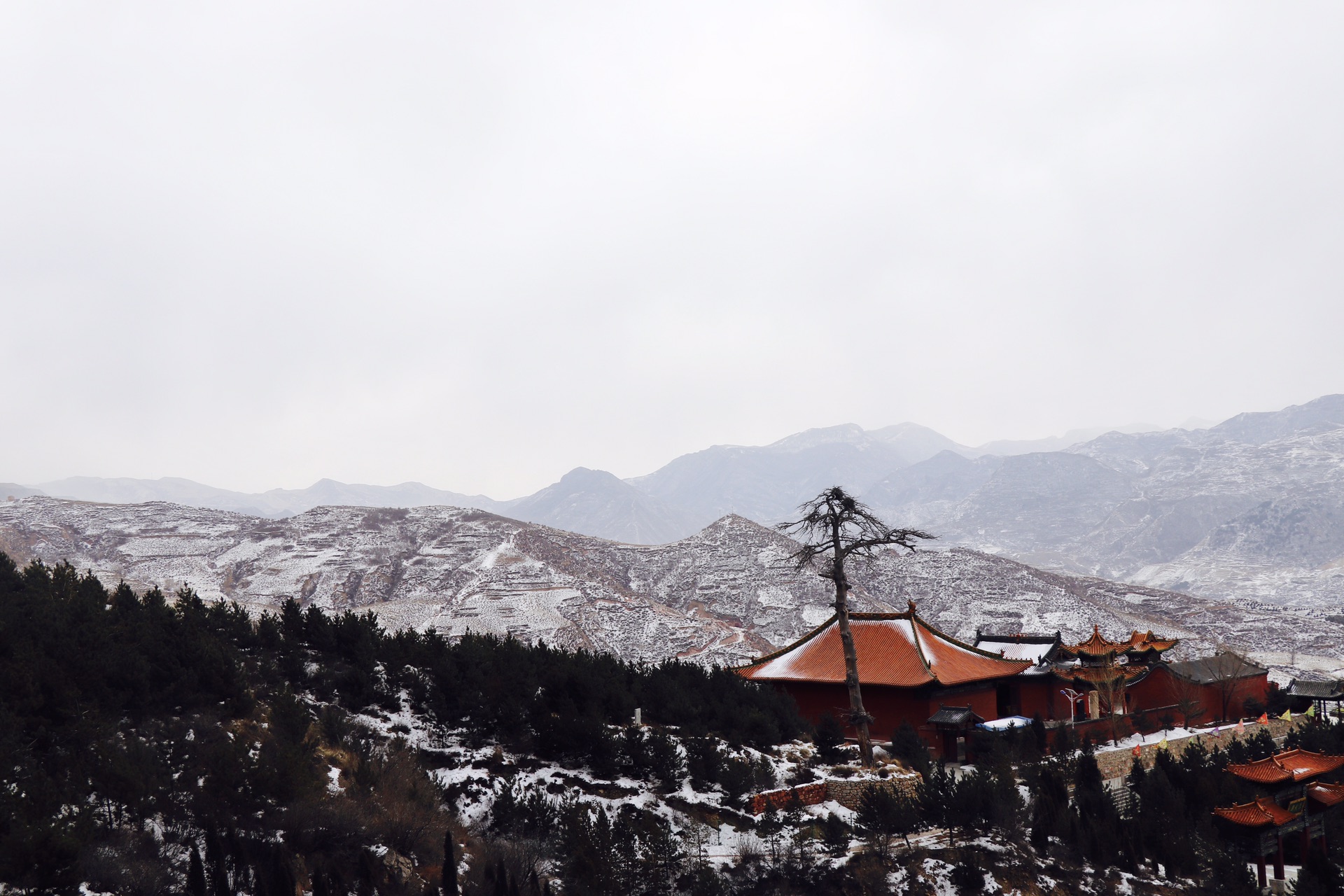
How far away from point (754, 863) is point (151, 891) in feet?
37.4

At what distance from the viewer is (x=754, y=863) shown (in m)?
17.9

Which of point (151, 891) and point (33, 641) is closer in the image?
point (151, 891)

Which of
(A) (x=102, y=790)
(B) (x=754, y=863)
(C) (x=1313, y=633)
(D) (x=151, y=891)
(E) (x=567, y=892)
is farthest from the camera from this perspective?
(C) (x=1313, y=633)

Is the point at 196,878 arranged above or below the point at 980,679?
above

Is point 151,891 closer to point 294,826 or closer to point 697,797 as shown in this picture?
point 294,826

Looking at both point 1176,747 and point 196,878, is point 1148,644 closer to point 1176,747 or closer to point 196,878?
point 1176,747

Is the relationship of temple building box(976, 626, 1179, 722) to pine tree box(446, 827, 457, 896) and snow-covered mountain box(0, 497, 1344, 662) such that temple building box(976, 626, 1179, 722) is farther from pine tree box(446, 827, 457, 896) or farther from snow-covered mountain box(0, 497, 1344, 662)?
pine tree box(446, 827, 457, 896)

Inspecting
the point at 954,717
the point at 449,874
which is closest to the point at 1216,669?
the point at 954,717

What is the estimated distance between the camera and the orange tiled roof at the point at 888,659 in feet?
106

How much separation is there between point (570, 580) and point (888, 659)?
55769 mm

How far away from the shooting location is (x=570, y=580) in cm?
8550

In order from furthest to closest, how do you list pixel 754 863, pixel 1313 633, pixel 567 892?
pixel 1313 633, pixel 754 863, pixel 567 892

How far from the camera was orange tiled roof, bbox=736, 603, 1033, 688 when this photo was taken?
32.4 metres

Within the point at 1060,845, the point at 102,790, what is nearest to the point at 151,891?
the point at 102,790
